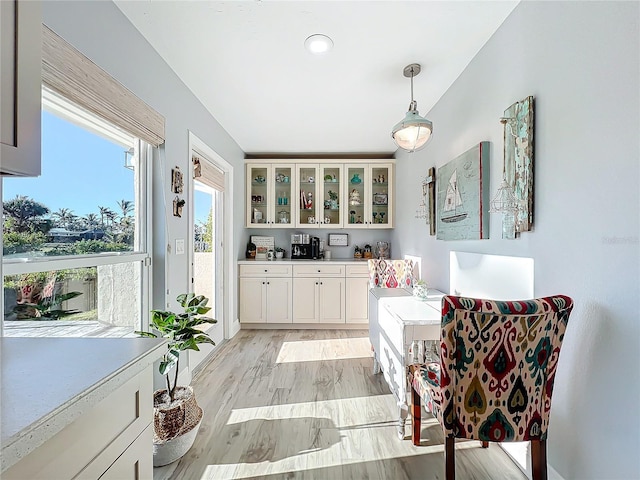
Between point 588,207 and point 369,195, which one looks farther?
point 369,195

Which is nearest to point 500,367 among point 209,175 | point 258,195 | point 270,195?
point 209,175

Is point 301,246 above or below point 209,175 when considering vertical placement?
below

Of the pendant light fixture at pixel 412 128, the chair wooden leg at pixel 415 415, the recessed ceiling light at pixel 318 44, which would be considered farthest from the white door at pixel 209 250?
the chair wooden leg at pixel 415 415

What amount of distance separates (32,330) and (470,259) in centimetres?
245

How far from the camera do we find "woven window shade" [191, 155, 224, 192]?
301cm

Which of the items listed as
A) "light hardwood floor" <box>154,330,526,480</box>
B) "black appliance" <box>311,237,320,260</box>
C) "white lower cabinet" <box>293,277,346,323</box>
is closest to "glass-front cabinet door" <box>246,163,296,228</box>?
"black appliance" <box>311,237,320,260</box>

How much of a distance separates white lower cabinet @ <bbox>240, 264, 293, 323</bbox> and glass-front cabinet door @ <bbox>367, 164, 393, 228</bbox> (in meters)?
1.47

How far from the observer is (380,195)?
4.68m

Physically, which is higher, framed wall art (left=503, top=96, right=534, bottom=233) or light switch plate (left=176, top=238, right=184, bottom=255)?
framed wall art (left=503, top=96, right=534, bottom=233)

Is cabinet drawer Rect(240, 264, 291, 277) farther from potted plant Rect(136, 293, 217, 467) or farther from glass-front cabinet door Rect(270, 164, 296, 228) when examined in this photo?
potted plant Rect(136, 293, 217, 467)

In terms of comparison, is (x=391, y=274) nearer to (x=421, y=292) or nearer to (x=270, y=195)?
(x=421, y=292)

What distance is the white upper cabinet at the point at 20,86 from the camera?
748mm

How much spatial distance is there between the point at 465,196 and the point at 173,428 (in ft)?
7.71

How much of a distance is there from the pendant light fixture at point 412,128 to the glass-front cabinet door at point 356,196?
2.21m
